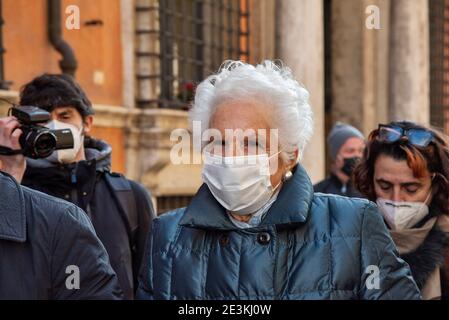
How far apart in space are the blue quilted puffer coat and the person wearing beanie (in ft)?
12.0

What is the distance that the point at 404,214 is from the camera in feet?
11.3

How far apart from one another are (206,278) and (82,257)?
0.33m

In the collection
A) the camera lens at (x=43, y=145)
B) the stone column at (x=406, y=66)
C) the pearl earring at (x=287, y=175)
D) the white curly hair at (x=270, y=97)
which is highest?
the stone column at (x=406, y=66)

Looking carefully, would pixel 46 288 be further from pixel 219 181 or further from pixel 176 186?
pixel 176 186

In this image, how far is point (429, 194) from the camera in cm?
348

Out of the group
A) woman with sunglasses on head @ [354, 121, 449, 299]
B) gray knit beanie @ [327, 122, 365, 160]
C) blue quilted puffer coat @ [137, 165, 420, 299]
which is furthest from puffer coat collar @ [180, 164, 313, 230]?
gray knit beanie @ [327, 122, 365, 160]

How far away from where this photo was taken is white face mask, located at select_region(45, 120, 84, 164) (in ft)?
13.4

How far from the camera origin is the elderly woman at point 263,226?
246cm

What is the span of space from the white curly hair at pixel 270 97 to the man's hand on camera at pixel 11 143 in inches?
35.8

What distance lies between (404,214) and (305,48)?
845cm

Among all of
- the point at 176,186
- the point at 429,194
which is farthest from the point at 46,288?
the point at 176,186

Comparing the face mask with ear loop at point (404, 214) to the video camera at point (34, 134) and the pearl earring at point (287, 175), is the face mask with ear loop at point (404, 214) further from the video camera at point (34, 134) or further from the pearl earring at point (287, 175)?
the video camera at point (34, 134)

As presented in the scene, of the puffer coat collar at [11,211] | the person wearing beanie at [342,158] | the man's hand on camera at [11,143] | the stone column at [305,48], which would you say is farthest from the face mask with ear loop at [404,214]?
the stone column at [305,48]
